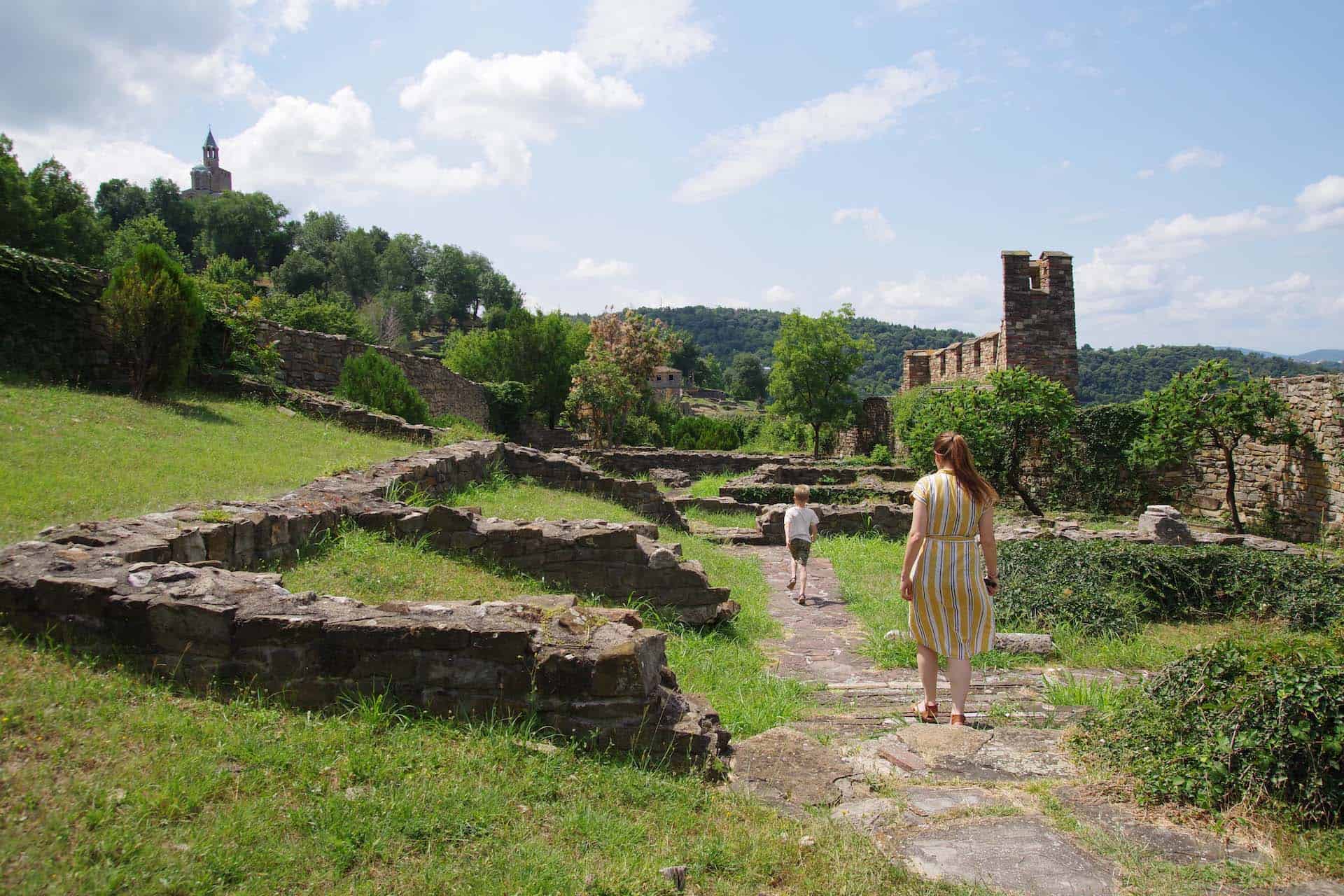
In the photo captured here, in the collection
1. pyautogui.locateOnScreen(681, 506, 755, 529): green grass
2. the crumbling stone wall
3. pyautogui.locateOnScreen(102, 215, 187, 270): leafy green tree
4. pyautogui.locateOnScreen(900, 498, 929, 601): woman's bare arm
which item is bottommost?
pyautogui.locateOnScreen(681, 506, 755, 529): green grass

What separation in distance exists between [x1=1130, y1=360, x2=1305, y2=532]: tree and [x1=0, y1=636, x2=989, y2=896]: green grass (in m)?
14.4

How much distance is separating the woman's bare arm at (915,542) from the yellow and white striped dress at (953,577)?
0.10ft

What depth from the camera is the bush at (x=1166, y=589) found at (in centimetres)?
784

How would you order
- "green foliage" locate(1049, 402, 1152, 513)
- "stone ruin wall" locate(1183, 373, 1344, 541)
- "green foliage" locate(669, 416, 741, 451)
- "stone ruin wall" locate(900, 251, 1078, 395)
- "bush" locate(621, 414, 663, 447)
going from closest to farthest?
"stone ruin wall" locate(1183, 373, 1344, 541), "green foliage" locate(1049, 402, 1152, 513), "stone ruin wall" locate(900, 251, 1078, 395), "bush" locate(621, 414, 663, 447), "green foliage" locate(669, 416, 741, 451)

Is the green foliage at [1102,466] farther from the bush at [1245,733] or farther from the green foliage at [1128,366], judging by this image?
the green foliage at [1128,366]

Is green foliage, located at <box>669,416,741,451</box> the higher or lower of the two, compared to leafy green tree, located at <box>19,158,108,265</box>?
lower

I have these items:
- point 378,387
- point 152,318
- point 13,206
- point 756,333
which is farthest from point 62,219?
point 756,333

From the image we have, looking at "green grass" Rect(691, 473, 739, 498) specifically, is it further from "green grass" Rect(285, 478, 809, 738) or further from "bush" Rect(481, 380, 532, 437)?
"bush" Rect(481, 380, 532, 437)

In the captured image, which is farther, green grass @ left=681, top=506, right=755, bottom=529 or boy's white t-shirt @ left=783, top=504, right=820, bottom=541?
green grass @ left=681, top=506, right=755, bottom=529

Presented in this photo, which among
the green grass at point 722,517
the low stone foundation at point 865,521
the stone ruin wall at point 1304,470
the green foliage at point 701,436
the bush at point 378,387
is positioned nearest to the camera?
the stone ruin wall at point 1304,470

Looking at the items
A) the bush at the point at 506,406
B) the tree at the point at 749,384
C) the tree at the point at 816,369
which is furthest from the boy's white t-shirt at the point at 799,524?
the tree at the point at 749,384

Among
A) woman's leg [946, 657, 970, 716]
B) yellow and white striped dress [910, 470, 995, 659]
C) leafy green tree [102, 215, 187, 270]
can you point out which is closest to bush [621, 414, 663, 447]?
leafy green tree [102, 215, 187, 270]

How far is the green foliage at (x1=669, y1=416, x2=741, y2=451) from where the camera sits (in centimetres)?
3784

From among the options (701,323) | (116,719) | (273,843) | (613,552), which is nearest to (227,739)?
(116,719)
